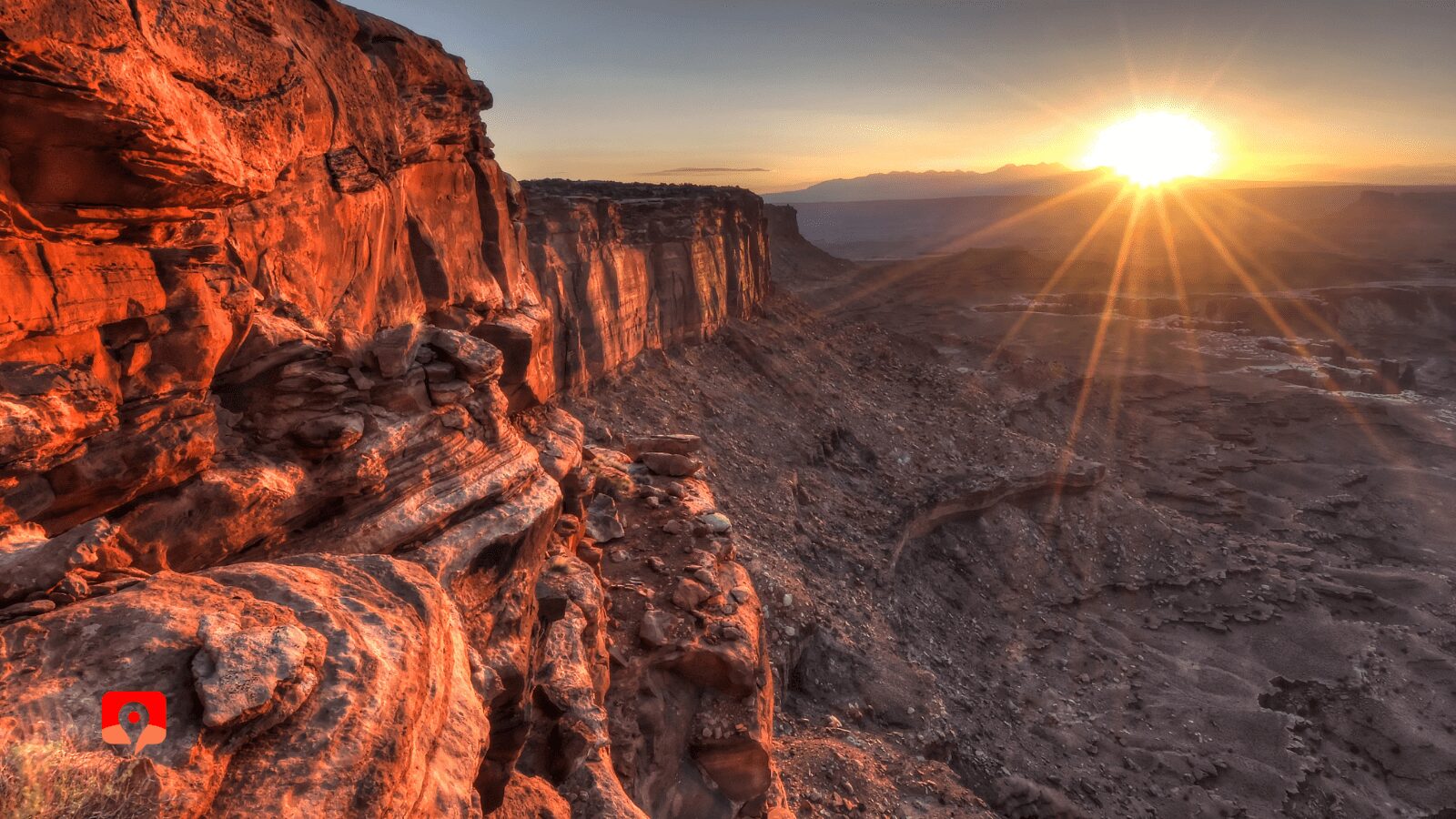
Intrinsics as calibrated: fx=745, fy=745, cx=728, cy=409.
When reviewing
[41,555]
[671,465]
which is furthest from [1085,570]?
[41,555]

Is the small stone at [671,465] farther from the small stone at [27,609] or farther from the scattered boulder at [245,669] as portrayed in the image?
the small stone at [27,609]

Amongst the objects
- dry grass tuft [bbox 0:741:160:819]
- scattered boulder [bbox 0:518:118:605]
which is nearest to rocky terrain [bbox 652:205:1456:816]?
dry grass tuft [bbox 0:741:160:819]

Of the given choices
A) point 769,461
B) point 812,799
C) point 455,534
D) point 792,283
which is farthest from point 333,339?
point 792,283

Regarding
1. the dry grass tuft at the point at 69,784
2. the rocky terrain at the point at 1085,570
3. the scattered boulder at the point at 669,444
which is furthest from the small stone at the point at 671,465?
the dry grass tuft at the point at 69,784

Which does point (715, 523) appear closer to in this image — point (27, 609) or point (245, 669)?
point (245, 669)

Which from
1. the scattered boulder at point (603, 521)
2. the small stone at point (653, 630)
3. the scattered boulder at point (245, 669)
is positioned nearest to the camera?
the scattered boulder at point (245, 669)
